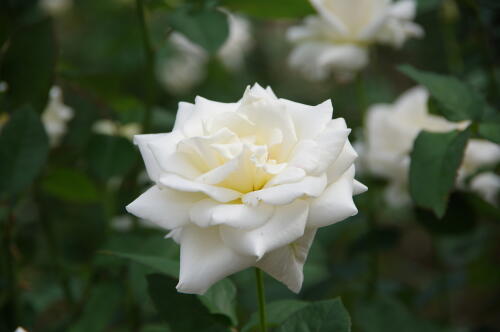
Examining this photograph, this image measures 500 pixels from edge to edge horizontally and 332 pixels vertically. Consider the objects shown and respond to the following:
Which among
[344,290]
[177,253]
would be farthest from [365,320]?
[177,253]

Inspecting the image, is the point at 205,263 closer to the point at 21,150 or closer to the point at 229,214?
the point at 229,214

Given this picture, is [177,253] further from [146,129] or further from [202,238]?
[202,238]

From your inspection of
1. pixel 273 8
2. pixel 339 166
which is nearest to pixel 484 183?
pixel 273 8

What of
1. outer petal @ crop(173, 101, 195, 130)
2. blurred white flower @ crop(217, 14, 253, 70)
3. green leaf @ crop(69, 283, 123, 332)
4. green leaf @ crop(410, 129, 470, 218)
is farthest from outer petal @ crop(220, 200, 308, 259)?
blurred white flower @ crop(217, 14, 253, 70)

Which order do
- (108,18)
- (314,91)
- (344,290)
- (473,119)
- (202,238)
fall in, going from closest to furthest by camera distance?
(202,238) < (473,119) < (344,290) < (108,18) < (314,91)

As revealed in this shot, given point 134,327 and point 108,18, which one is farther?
point 108,18

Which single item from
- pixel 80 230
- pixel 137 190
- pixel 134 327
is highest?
pixel 137 190
